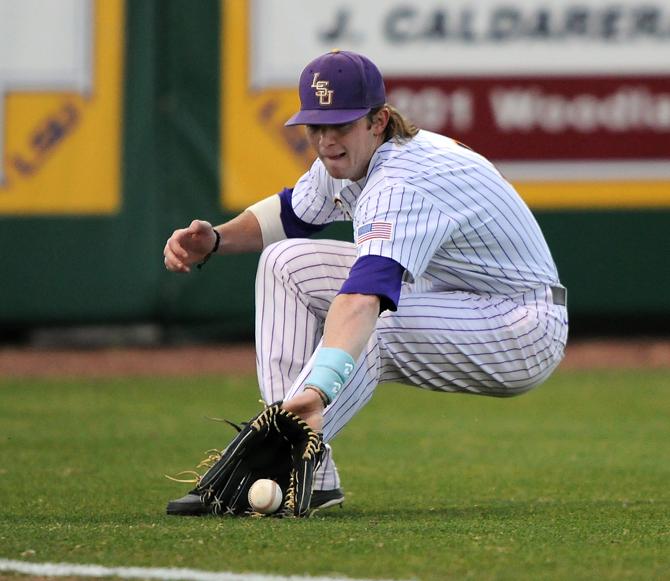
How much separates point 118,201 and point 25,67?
3.46 ft

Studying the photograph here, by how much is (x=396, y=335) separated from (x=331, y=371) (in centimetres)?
40

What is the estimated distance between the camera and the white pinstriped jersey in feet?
11.5

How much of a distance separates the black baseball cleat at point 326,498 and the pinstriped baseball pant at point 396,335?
23mm

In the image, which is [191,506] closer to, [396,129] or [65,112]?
[396,129]

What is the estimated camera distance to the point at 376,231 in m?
3.46

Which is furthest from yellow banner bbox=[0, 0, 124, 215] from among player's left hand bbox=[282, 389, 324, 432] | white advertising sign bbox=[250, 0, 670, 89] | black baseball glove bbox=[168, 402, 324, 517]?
player's left hand bbox=[282, 389, 324, 432]

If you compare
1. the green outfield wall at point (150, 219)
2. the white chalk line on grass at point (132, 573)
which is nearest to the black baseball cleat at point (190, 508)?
the white chalk line on grass at point (132, 573)

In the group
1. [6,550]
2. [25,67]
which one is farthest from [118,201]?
[6,550]

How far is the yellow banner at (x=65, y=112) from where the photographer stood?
8617 millimetres

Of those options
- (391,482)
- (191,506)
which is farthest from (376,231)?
(391,482)

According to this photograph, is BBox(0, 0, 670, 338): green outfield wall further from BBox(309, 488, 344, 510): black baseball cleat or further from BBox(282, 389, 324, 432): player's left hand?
BBox(282, 389, 324, 432): player's left hand

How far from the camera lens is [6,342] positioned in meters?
9.38

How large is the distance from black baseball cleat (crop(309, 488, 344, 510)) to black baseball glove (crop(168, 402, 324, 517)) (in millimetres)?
161

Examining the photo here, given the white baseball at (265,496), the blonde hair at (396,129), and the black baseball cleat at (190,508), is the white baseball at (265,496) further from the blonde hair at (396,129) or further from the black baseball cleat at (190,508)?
the blonde hair at (396,129)
